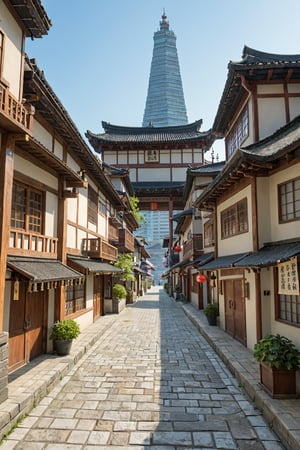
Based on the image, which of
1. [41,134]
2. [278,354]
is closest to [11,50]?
[41,134]

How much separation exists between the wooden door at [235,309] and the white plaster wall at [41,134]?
329 inches

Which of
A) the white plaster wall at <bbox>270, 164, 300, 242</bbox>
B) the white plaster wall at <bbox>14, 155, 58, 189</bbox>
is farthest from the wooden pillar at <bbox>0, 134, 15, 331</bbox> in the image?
the white plaster wall at <bbox>270, 164, 300, 242</bbox>

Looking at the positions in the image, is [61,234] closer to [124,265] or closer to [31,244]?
[31,244]

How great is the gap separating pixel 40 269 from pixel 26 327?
1837 millimetres

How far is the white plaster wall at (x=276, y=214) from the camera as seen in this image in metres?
7.97

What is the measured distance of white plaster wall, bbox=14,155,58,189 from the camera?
26.5 feet

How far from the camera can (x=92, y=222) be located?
15.6 m

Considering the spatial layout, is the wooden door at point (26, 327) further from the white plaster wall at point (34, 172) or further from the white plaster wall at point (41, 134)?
the white plaster wall at point (41, 134)

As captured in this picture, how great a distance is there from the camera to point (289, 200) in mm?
8367

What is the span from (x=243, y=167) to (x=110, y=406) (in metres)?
7.36

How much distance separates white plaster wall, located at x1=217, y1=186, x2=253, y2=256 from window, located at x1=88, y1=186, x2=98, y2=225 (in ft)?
20.7

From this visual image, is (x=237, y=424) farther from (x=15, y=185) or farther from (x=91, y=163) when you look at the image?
(x=91, y=163)

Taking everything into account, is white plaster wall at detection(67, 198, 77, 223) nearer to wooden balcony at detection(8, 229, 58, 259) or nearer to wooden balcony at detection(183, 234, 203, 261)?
wooden balcony at detection(8, 229, 58, 259)

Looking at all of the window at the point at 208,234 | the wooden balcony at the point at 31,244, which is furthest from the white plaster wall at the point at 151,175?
the wooden balcony at the point at 31,244
